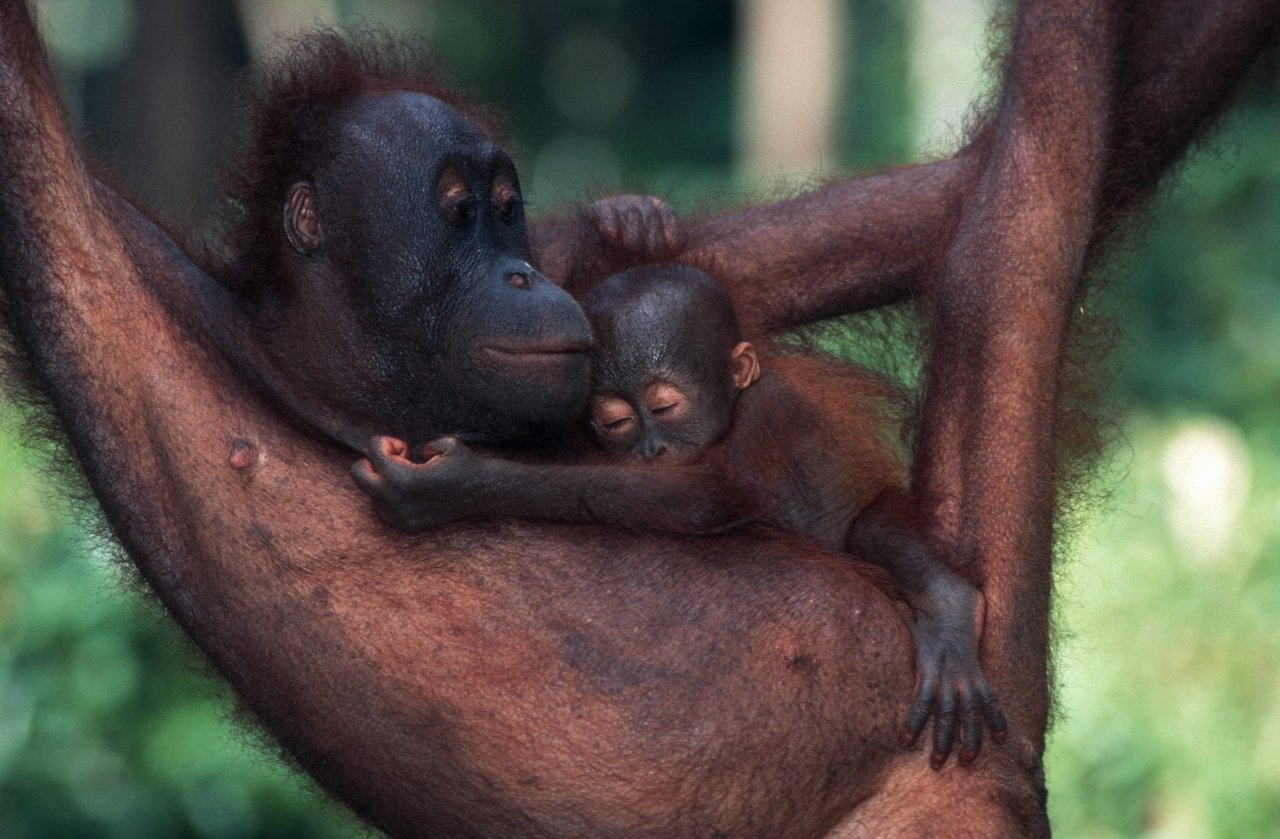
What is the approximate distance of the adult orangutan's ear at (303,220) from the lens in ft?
8.92

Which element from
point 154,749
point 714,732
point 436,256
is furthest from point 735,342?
point 154,749

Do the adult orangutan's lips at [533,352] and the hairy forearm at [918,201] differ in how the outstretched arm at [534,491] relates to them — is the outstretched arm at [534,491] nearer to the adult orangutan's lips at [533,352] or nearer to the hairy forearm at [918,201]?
the adult orangutan's lips at [533,352]

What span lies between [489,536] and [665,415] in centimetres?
47

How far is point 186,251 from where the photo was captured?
284 centimetres

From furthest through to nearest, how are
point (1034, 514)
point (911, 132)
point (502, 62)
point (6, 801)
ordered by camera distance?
1. point (502, 62)
2. point (911, 132)
3. point (6, 801)
4. point (1034, 514)

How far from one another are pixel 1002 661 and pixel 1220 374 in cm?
685

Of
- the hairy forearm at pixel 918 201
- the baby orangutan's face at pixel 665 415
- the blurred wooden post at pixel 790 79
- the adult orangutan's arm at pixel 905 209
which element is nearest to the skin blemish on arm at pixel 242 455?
the baby orangutan's face at pixel 665 415

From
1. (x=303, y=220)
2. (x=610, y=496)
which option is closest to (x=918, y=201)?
(x=610, y=496)

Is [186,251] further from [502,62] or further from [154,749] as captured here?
[502,62]

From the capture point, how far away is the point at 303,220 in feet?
8.93

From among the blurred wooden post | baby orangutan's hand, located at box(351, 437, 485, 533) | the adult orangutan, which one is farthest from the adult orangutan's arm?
the blurred wooden post

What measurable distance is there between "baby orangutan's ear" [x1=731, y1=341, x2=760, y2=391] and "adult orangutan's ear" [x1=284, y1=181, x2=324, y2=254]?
74 cm

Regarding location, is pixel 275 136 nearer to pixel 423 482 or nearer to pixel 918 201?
pixel 423 482

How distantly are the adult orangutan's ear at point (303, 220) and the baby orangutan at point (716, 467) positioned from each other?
0.38 meters
